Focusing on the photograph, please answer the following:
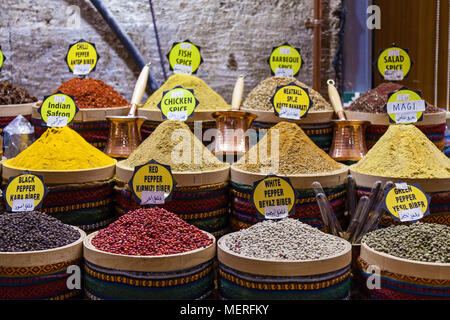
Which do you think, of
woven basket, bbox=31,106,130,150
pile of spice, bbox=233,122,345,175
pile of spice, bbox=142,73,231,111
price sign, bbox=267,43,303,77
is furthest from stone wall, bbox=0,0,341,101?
pile of spice, bbox=233,122,345,175

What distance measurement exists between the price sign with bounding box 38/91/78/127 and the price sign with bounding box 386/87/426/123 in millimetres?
1196

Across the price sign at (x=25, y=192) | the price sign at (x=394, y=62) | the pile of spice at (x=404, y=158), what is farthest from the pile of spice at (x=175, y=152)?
the price sign at (x=394, y=62)

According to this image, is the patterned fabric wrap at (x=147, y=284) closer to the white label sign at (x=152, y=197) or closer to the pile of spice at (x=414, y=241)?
the white label sign at (x=152, y=197)

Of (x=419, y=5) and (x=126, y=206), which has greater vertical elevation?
(x=419, y=5)

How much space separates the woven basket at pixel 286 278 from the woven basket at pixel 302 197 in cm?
36

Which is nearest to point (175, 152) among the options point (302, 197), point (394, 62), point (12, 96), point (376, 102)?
point (302, 197)

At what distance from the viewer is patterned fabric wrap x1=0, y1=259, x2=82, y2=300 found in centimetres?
163

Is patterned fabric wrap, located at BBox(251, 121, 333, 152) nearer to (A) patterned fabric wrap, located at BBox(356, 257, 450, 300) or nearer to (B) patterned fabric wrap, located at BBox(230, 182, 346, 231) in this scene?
(B) patterned fabric wrap, located at BBox(230, 182, 346, 231)

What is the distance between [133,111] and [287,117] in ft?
2.21

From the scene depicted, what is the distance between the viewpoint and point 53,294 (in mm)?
1683

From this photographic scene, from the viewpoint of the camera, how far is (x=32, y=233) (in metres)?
1.71
